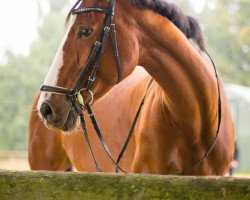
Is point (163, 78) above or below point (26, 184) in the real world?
above

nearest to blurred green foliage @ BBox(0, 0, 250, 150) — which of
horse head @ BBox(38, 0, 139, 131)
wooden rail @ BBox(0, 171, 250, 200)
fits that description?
horse head @ BBox(38, 0, 139, 131)

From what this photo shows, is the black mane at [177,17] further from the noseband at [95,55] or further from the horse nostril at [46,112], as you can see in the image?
the horse nostril at [46,112]

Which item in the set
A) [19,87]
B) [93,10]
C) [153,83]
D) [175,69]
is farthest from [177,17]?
[19,87]

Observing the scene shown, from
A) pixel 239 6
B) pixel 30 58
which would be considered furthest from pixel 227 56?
pixel 30 58

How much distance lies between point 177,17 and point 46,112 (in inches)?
46.4

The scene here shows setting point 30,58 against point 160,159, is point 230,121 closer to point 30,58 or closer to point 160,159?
point 160,159

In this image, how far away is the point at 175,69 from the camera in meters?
3.71

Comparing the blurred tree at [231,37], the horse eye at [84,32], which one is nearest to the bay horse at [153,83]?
the horse eye at [84,32]

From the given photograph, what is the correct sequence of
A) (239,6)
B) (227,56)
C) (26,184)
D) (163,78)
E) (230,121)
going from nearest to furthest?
1. (26,184)
2. (163,78)
3. (230,121)
4. (239,6)
5. (227,56)

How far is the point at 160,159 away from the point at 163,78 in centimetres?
56

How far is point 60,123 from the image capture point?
341 cm

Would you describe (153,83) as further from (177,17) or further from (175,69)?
(177,17)

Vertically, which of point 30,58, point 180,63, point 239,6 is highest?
point 239,6

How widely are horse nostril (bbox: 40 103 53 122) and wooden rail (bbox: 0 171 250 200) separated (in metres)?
1.32
